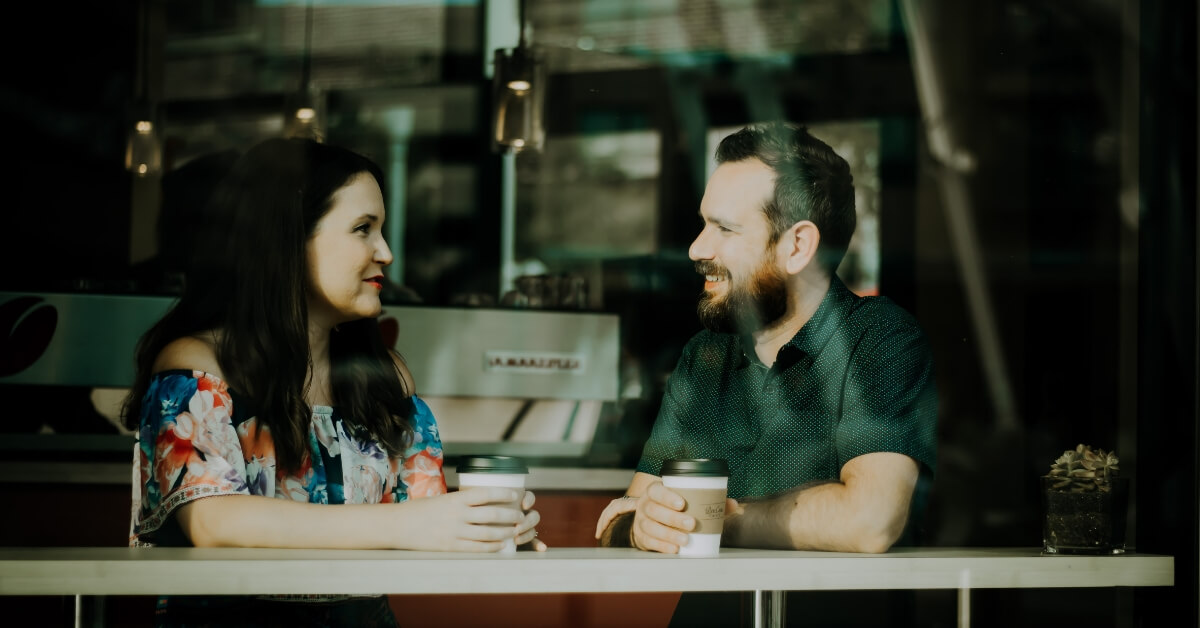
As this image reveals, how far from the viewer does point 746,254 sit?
202 cm

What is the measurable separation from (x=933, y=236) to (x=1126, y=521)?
2.59 metres

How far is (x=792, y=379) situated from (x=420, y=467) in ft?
2.12

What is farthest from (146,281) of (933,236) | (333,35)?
(933,236)

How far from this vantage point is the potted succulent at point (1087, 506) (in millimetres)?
1644

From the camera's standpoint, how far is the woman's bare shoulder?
4.89 ft

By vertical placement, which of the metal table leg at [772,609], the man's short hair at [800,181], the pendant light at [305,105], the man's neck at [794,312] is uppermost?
the pendant light at [305,105]

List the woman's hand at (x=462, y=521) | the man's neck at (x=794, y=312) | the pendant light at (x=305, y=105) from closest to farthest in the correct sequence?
the woman's hand at (x=462, y=521)
the man's neck at (x=794, y=312)
the pendant light at (x=305, y=105)

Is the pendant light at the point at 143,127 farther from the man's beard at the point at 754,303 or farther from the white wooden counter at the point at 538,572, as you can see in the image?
the white wooden counter at the point at 538,572

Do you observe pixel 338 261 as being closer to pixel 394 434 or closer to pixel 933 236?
pixel 394 434

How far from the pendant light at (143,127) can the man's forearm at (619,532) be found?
2.52 m

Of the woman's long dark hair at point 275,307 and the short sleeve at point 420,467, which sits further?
the short sleeve at point 420,467

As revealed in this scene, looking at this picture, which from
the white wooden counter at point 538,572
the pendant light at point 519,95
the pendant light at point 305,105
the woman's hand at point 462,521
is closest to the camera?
the white wooden counter at point 538,572

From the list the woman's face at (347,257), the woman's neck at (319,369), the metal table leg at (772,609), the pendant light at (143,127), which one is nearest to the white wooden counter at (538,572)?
the metal table leg at (772,609)

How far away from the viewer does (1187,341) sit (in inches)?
70.9
